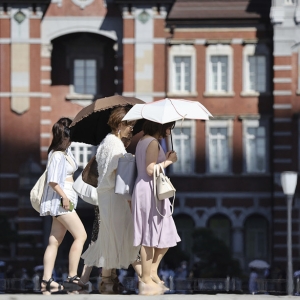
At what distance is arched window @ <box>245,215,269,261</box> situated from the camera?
40188 mm

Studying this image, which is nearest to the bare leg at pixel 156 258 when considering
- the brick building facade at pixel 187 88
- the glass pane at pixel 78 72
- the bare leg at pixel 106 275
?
the bare leg at pixel 106 275

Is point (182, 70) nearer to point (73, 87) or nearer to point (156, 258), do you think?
point (73, 87)

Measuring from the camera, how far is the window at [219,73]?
4028 centimetres

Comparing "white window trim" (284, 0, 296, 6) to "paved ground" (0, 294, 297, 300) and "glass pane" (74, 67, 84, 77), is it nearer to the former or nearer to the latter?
"glass pane" (74, 67, 84, 77)

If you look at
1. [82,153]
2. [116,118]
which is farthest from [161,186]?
[82,153]

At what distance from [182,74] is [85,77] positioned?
299 cm

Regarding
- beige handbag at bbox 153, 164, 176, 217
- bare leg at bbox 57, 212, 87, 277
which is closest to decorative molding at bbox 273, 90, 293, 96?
bare leg at bbox 57, 212, 87, 277

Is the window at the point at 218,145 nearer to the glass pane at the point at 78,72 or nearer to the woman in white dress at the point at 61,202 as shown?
the glass pane at the point at 78,72

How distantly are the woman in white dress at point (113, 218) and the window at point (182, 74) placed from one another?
28.1m

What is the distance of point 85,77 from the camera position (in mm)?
40625

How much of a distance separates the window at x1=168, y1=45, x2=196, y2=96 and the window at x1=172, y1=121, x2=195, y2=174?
3.46 ft

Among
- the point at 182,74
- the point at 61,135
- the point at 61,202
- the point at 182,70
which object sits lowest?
the point at 61,202

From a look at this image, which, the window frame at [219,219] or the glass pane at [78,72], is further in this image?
the glass pane at [78,72]

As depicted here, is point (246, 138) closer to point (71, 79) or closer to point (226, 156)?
point (226, 156)
